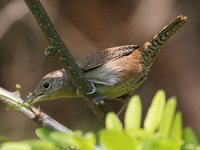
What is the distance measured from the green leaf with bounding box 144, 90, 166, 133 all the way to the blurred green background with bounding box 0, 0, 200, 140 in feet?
19.5

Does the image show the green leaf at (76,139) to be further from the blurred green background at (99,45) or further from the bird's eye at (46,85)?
the blurred green background at (99,45)

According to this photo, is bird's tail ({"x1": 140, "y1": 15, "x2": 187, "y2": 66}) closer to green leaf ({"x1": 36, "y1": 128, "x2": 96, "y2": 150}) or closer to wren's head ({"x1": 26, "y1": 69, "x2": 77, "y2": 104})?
wren's head ({"x1": 26, "y1": 69, "x2": 77, "y2": 104})

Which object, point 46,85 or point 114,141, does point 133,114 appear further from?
point 46,85

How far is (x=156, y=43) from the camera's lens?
3.30 m

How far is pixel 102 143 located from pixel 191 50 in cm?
660

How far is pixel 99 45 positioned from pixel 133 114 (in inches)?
249

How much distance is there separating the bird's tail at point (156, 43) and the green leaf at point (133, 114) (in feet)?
6.42

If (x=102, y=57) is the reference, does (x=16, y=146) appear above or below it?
below

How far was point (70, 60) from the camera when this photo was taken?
1.80 metres

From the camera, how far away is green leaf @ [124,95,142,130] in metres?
0.87

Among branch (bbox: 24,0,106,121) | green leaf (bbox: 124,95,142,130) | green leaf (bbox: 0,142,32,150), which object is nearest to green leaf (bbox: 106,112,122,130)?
green leaf (bbox: 124,95,142,130)

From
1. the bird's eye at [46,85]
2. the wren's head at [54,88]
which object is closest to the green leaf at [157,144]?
the wren's head at [54,88]

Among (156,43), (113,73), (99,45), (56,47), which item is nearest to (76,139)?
(56,47)

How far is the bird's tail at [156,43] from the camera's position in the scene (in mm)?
2936
